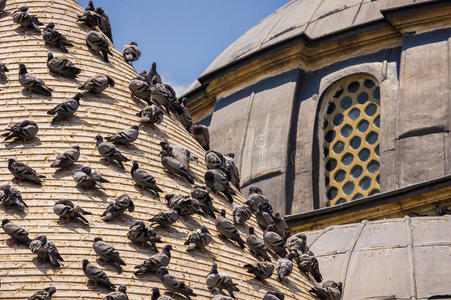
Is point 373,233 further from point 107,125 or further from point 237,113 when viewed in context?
point 237,113

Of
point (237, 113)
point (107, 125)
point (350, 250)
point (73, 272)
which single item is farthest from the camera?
point (237, 113)

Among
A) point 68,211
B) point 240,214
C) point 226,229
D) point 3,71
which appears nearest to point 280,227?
point 240,214

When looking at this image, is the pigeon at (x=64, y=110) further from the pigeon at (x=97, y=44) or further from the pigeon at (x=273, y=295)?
the pigeon at (x=273, y=295)

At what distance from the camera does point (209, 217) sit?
1927 cm

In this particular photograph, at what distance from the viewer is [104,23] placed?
22.8 m

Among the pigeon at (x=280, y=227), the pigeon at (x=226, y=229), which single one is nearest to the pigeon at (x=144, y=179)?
the pigeon at (x=226, y=229)

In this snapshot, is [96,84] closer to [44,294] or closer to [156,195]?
[156,195]

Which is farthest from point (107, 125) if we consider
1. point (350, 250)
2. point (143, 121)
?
point (350, 250)

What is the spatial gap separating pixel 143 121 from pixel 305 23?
1482cm

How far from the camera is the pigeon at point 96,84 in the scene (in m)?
20.1

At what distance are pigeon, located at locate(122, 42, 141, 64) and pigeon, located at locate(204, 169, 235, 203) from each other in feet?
9.37

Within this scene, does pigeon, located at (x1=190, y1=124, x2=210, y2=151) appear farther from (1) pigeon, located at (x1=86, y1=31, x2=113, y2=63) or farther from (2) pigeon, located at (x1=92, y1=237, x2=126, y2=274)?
(2) pigeon, located at (x1=92, y1=237, x2=126, y2=274)

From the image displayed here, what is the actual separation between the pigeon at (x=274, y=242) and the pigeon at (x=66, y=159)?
325cm

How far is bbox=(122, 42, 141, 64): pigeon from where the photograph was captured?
22.5 m
